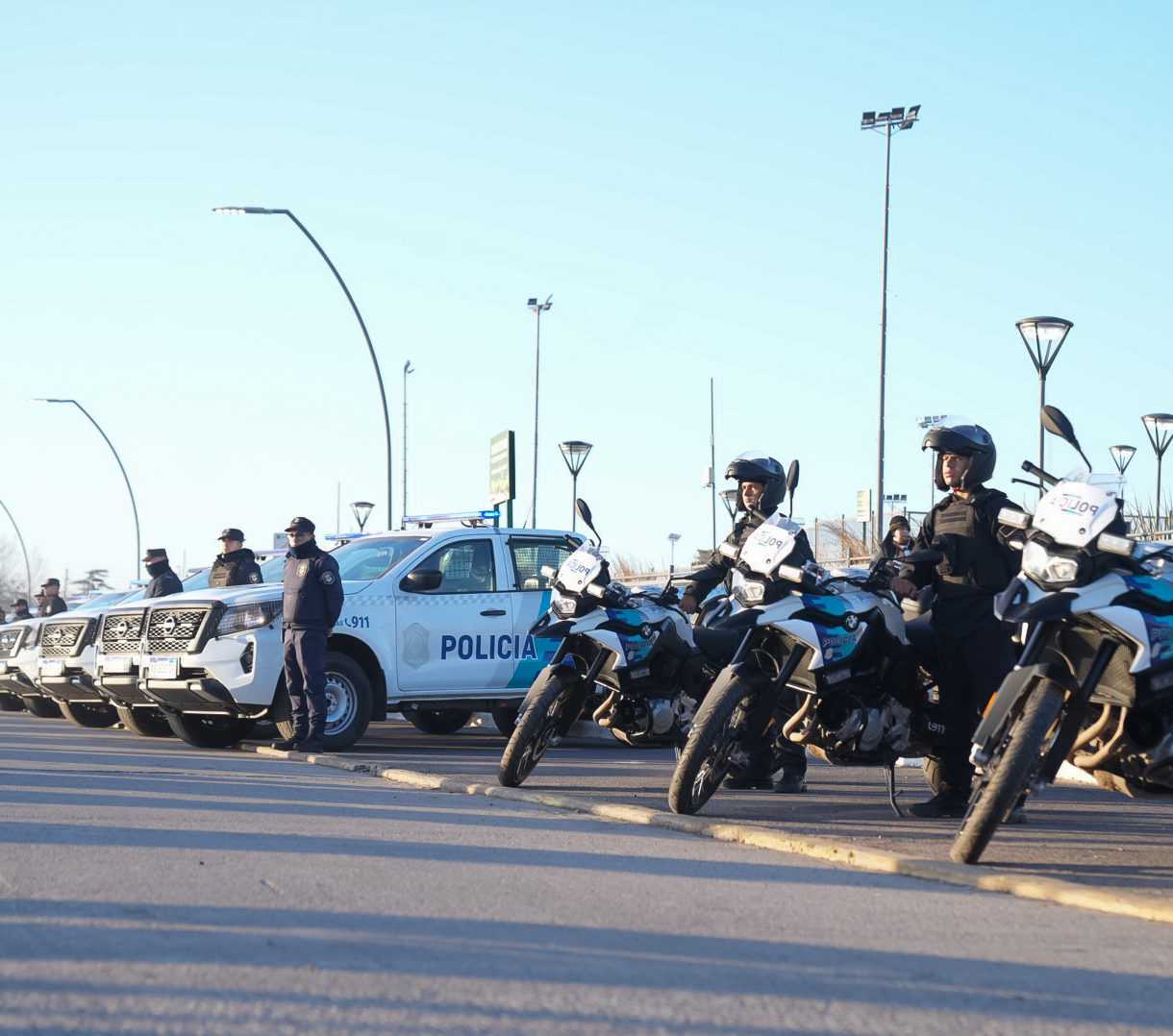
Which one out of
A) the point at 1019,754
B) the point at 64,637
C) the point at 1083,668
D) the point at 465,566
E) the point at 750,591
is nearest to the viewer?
the point at 1019,754

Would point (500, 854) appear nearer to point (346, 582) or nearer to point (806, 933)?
point (806, 933)

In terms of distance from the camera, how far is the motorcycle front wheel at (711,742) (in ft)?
24.1

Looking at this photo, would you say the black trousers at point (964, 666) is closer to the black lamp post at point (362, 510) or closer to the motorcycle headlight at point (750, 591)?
the motorcycle headlight at point (750, 591)

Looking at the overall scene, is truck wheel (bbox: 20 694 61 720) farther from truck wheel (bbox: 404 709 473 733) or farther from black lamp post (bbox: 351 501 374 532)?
black lamp post (bbox: 351 501 374 532)

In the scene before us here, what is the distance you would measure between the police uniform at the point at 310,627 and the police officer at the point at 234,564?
8.28 feet

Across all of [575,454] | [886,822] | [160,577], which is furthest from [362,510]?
[886,822]

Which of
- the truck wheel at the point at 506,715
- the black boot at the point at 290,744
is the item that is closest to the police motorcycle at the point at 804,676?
the black boot at the point at 290,744

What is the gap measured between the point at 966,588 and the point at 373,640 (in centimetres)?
659

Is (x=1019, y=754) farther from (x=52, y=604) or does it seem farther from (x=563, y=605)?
(x=52, y=604)

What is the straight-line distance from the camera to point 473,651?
1368 centimetres

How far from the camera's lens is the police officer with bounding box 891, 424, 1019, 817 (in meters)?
7.92

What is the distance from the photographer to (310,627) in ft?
40.7

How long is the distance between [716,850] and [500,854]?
0.93 meters

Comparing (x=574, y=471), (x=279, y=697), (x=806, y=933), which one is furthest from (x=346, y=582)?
(x=574, y=471)
